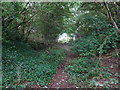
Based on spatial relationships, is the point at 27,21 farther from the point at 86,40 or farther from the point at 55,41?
the point at 86,40

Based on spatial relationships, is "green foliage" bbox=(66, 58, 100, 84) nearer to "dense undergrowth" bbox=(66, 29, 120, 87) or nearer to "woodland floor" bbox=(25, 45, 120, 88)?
"dense undergrowth" bbox=(66, 29, 120, 87)

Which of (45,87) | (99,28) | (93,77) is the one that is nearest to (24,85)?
(45,87)

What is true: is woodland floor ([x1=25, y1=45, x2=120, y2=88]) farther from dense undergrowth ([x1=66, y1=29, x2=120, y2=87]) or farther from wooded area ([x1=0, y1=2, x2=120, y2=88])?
dense undergrowth ([x1=66, y1=29, x2=120, y2=87])

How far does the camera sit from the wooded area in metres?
2.49

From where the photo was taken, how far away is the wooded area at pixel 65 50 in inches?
98.0

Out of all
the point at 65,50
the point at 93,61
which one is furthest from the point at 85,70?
the point at 65,50

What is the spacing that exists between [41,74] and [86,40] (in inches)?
86.2

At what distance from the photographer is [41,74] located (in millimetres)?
2744

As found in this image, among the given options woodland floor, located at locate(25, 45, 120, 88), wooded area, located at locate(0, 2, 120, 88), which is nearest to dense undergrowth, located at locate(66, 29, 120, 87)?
wooded area, located at locate(0, 2, 120, 88)

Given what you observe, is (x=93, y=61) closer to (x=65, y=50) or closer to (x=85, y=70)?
(x=85, y=70)

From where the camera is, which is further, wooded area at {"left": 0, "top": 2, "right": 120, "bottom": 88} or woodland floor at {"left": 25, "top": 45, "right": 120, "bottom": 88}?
wooded area at {"left": 0, "top": 2, "right": 120, "bottom": 88}

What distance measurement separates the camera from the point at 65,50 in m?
5.19

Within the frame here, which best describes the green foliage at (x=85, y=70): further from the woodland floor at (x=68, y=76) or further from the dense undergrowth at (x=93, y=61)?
the woodland floor at (x=68, y=76)

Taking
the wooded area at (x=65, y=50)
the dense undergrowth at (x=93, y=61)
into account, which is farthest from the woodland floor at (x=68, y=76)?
the dense undergrowth at (x=93, y=61)
